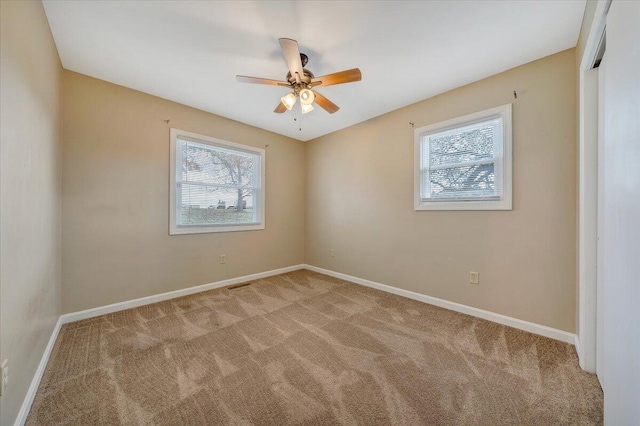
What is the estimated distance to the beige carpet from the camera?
1.34 metres

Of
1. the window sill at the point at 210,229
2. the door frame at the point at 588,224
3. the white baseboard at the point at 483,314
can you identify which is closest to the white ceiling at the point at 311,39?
the door frame at the point at 588,224

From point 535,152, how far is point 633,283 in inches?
74.2

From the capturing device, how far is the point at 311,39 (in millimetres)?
1975

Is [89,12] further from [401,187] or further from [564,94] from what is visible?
[564,94]

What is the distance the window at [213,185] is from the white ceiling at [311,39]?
0.80 metres

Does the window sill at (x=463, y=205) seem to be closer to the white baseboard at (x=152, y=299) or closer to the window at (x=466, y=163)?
the window at (x=466, y=163)

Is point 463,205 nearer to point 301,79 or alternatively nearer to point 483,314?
point 483,314

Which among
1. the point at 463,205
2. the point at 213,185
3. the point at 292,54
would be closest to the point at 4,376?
the point at 292,54

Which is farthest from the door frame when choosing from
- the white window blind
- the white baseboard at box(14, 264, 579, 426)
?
the white window blind

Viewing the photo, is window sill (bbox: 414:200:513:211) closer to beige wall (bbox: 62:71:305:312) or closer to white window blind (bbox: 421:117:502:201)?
white window blind (bbox: 421:117:502:201)

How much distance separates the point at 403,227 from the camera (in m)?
3.18

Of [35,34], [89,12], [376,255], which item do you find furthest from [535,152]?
[35,34]

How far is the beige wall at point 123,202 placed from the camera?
244cm

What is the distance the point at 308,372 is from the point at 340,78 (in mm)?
2287
